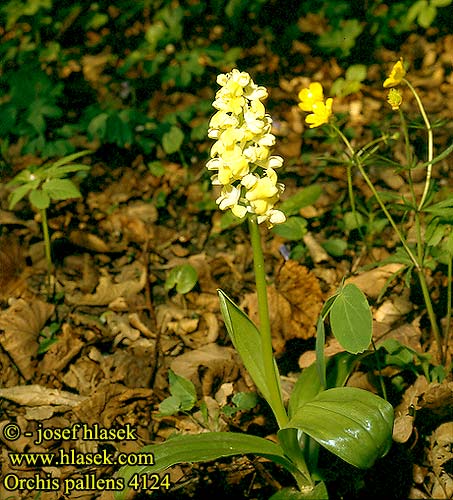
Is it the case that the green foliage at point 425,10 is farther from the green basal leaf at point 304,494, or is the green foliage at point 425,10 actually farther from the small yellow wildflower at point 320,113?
the green basal leaf at point 304,494

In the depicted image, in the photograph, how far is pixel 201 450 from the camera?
1641 millimetres

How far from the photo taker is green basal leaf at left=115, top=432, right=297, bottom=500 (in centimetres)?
159

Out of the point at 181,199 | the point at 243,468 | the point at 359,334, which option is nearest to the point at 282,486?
the point at 243,468

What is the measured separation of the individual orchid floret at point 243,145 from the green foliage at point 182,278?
3.63 ft

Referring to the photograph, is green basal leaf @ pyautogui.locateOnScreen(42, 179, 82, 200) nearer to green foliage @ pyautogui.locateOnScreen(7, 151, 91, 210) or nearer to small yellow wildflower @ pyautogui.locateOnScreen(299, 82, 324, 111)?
green foliage @ pyautogui.locateOnScreen(7, 151, 91, 210)

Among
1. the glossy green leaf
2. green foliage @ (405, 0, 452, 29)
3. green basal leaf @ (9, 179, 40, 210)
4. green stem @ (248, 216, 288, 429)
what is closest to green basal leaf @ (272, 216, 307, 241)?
the glossy green leaf

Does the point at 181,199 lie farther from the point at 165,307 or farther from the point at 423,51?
the point at 423,51

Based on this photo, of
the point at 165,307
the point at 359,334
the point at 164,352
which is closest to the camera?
the point at 359,334

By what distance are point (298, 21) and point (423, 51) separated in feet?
2.74

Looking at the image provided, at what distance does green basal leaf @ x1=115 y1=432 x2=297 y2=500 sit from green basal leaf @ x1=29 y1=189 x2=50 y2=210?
3.78 ft

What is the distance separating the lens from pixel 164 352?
97.3 inches

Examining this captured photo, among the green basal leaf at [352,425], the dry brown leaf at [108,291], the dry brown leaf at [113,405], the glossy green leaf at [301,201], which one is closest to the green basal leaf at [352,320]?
the green basal leaf at [352,425]

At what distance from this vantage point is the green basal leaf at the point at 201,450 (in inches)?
62.7

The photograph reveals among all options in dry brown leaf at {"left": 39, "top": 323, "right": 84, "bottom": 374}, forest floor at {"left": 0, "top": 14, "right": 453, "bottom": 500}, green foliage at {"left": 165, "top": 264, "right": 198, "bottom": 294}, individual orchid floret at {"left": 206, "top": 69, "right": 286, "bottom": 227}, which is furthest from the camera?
green foliage at {"left": 165, "top": 264, "right": 198, "bottom": 294}
